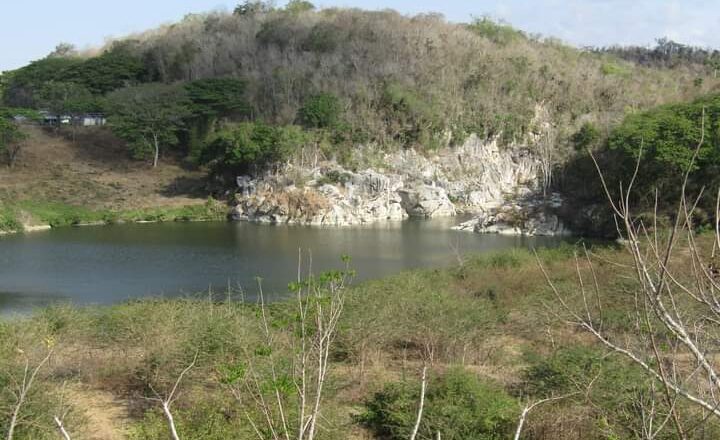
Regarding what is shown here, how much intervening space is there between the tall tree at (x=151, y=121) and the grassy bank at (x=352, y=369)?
132 feet

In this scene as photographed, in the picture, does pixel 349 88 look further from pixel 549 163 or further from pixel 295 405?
pixel 295 405

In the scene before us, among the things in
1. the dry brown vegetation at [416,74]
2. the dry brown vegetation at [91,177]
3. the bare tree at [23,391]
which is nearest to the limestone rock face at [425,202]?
the dry brown vegetation at [416,74]

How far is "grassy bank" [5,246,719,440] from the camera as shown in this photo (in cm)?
829

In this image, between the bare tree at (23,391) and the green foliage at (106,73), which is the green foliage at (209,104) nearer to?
the green foliage at (106,73)

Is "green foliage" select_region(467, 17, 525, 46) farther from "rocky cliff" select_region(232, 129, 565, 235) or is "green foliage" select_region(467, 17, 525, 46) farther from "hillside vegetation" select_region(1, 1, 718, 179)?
"rocky cliff" select_region(232, 129, 565, 235)

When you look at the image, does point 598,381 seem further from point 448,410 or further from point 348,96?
point 348,96

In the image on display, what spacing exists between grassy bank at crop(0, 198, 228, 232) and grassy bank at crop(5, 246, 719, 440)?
101ft

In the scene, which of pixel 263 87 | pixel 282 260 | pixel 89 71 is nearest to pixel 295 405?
pixel 282 260

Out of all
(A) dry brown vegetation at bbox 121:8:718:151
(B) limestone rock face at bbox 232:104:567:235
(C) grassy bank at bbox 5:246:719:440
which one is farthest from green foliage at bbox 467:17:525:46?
(C) grassy bank at bbox 5:246:719:440

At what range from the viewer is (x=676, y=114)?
39.0 metres

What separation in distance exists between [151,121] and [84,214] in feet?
34.5

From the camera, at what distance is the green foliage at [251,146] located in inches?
1885

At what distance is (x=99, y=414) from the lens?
10133 millimetres

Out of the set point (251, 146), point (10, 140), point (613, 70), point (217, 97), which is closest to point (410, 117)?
point (251, 146)
